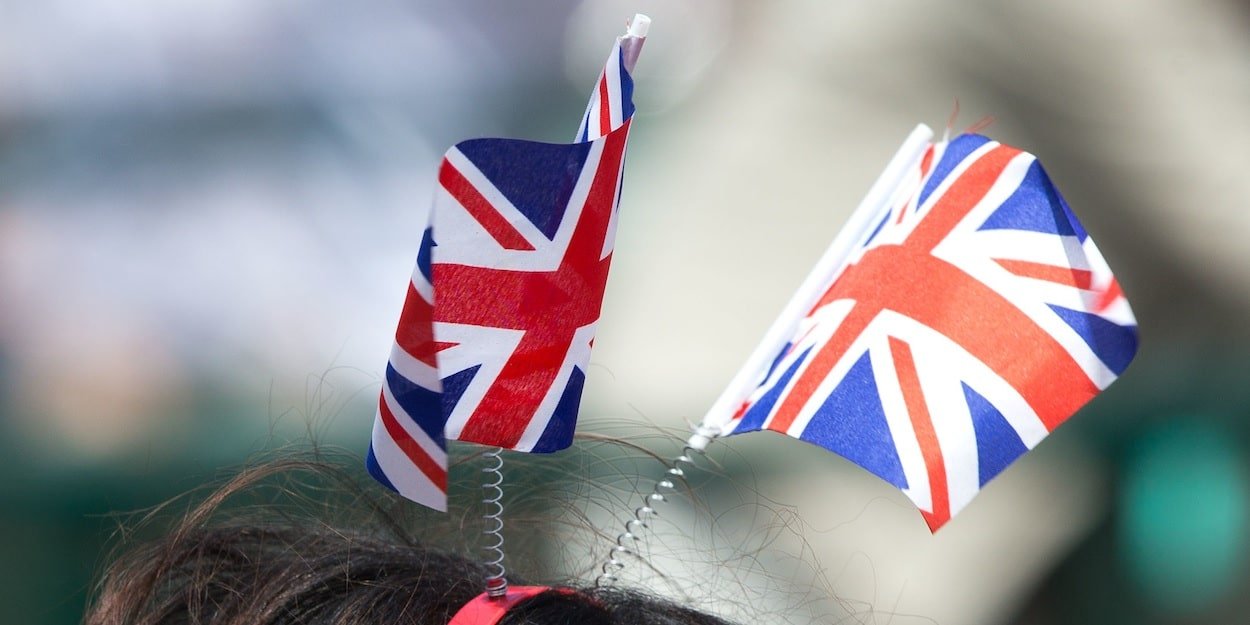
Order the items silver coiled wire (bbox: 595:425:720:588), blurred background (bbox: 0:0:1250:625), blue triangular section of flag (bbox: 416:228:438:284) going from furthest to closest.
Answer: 1. blurred background (bbox: 0:0:1250:625)
2. silver coiled wire (bbox: 595:425:720:588)
3. blue triangular section of flag (bbox: 416:228:438:284)

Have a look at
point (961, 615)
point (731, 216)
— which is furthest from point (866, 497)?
point (731, 216)

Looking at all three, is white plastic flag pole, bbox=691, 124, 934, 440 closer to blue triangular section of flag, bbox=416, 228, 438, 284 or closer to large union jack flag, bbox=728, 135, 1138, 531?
large union jack flag, bbox=728, 135, 1138, 531

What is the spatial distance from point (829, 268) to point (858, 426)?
139 mm

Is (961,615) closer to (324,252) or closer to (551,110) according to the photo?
(551,110)

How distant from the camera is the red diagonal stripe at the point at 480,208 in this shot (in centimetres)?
41

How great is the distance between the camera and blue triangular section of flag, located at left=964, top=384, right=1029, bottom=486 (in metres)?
0.54

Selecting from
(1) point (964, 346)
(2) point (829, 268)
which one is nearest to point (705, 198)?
(2) point (829, 268)

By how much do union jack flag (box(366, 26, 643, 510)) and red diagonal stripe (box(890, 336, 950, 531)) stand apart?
175 millimetres

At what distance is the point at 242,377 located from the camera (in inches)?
71.3

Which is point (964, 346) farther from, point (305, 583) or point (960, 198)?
point (305, 583)

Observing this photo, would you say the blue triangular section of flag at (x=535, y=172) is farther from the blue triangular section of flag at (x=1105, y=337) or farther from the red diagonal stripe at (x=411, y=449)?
the blue triangular section of flag at (x=1105, y=337)

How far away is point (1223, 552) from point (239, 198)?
1.86 m

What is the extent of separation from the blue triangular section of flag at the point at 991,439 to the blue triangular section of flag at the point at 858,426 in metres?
0.04

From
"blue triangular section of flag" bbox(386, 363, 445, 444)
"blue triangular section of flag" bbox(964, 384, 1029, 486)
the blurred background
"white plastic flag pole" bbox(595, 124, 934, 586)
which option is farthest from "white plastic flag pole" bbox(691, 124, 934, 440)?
the blurred background
